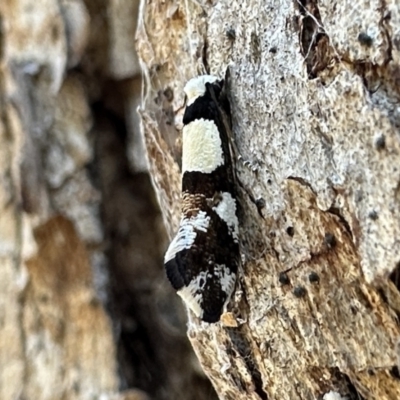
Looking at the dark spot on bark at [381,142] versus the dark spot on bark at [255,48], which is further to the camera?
the dark spot on bark at [255,48]

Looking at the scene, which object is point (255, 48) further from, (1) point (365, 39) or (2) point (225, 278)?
(2) point (225, 278)

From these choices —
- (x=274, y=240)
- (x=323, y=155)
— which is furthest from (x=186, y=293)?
(x=323, y=155)

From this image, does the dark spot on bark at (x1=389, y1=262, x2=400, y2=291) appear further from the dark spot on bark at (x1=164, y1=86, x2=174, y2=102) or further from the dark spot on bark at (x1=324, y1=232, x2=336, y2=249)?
the dark spot on bark at (x1=164, y1=86, x2=174, y2=102)

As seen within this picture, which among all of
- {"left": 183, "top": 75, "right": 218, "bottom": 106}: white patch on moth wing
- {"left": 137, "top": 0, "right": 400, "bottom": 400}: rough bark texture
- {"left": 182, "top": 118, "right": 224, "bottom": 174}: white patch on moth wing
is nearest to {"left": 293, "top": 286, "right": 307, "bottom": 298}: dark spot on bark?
{"left": 137, "top": 0, "right": 400, "bottom": 400}: rough bark texture

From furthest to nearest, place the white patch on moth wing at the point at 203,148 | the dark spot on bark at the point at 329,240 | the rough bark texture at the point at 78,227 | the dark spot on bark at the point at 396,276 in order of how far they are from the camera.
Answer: the rough bark texture at the point at 78,227
the white patch on moth wing at the point at 203,148
the dark spot on bark at the point at 329,240
the dark spot on bark at the point at 396,276

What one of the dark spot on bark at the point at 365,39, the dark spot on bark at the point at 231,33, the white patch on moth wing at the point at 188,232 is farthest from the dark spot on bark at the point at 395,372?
the dark spot on bark at the point at 231,33

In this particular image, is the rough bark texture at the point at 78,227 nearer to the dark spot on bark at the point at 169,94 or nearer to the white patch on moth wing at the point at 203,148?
the dark spot on bark at the point at 169,94

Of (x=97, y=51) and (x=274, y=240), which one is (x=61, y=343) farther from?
(x=274, y=240)
